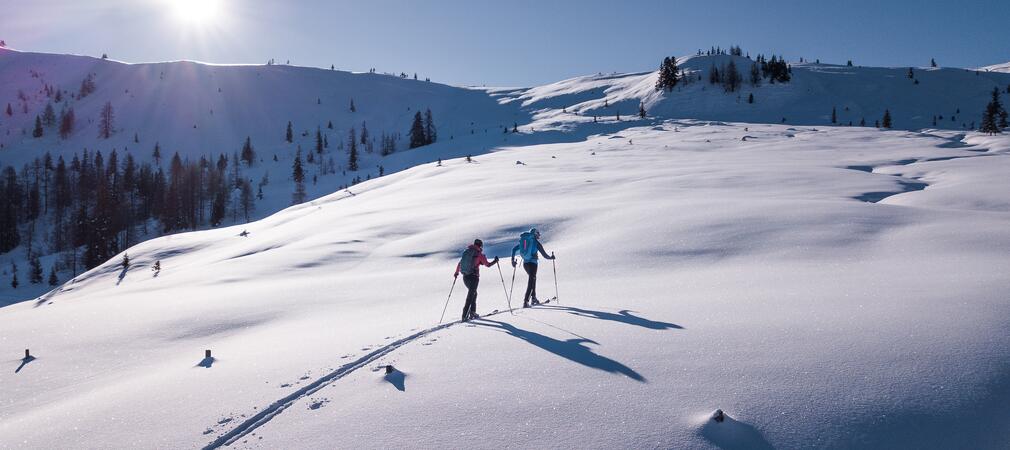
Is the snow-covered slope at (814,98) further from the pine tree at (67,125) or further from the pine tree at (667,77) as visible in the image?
the pine tree at (67,125)

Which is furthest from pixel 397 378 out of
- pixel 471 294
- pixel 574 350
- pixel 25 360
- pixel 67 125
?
pixel 67 125

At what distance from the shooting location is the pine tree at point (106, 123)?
445ft

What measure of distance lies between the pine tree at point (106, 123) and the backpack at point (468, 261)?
538 feet

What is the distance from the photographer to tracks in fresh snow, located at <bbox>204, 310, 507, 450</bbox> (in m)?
5.19

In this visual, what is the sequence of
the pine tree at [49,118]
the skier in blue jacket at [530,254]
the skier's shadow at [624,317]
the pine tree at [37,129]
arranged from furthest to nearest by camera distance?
the pine tree at [49,118] → the pine tree at [37,129] → the skier in blue jacket at [530,254] → the skier's shadow at [624,317]

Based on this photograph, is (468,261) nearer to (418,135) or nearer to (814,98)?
(418,135)

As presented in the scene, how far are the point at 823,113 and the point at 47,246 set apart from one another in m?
135

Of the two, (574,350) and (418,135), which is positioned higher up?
(418,135)

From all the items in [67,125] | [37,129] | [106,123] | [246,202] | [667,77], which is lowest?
[246,202]

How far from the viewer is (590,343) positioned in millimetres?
7109

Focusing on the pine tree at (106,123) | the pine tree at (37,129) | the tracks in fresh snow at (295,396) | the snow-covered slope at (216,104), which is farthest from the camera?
the pine tree at (106,123)

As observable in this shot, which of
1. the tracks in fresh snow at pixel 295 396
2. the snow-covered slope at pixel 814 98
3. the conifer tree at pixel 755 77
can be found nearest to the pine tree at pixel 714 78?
the snow-covered slope at pixel 814 98

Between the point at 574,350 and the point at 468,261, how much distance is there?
4150 millimetres

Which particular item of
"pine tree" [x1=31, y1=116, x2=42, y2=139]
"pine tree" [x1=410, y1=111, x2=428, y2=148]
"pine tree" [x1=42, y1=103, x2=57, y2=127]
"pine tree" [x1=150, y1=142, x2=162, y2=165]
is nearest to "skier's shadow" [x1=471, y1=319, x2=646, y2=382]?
"pine tree" [x1=410, y1=111, x2=428, y2=148]
